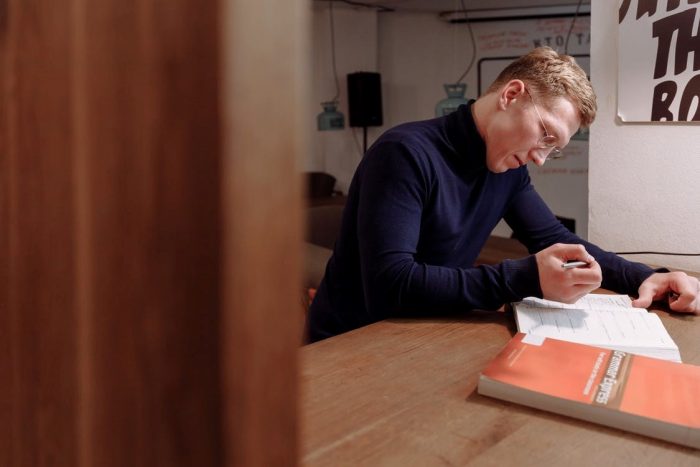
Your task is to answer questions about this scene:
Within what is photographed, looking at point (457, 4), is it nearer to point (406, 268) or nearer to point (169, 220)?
point (406, 268)

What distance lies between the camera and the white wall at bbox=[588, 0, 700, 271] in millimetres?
1999

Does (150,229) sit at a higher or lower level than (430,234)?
higher

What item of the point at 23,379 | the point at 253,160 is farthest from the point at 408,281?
the point at 253,160

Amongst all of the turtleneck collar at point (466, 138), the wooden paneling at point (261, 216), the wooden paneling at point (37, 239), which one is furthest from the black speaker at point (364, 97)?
the wooden paneling at point (261, 216)

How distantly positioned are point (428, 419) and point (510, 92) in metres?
0.85

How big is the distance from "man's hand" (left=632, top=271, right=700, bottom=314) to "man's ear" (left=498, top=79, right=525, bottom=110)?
1.63 ft

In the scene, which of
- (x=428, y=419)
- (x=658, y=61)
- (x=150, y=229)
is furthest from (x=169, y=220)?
(x=658, y=61)

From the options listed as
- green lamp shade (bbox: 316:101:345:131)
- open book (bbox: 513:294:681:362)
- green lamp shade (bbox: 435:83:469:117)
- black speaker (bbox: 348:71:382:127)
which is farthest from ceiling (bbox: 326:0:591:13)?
open book (bbox: 513:294:681:362)

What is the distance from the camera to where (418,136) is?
1.50 meters

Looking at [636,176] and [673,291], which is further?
[636,176]

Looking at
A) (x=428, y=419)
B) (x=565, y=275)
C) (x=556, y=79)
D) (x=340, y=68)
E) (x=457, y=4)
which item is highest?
(x=457, y=4)

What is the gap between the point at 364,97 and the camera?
254 inches

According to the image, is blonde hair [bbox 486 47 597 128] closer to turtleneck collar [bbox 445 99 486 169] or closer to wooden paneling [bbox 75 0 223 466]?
turtleneck collar [bbox 445 99 486 169]

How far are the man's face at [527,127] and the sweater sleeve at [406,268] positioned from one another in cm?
25
